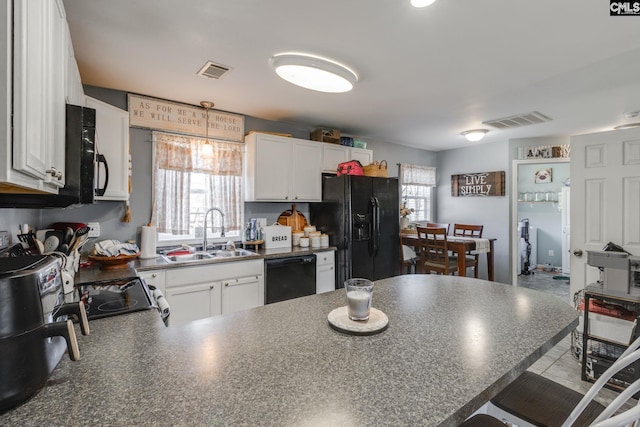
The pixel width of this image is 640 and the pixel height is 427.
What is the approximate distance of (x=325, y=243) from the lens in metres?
3.69

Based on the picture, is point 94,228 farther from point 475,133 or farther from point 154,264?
point 475,133

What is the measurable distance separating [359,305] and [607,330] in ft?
8.74

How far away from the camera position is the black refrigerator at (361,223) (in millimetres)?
3611

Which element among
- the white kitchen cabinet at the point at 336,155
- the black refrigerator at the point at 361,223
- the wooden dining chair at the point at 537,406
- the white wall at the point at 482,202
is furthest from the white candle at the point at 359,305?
the white wall at the point at 482,202

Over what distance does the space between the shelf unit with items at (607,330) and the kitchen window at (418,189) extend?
3.13m

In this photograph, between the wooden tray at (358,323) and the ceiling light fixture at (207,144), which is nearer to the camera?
the wooden tray at (358,323)

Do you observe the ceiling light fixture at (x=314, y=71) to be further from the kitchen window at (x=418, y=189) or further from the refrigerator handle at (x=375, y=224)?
the kitchen window at (x=418, y=189)

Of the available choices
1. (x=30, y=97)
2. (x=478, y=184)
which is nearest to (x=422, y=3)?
(x=30, y=97)

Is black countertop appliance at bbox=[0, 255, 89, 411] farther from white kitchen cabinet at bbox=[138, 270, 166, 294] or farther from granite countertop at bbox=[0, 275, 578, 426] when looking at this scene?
white kitchen cabinet at bbox=[138, 270, 166, 294]

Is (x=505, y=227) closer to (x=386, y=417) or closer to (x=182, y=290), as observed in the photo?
(x=182, y=290)

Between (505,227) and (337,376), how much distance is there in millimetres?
5076

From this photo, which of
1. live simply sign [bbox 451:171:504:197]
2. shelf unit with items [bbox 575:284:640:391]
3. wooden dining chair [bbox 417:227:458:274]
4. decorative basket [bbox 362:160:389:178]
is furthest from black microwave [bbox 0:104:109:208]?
live simply sign [bbox 451:171:504:197]

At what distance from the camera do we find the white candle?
3.75 feet

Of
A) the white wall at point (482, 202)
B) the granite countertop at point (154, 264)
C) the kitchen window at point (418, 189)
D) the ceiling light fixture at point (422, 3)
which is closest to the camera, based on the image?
the ceiling light fixture at point (422, 3)
